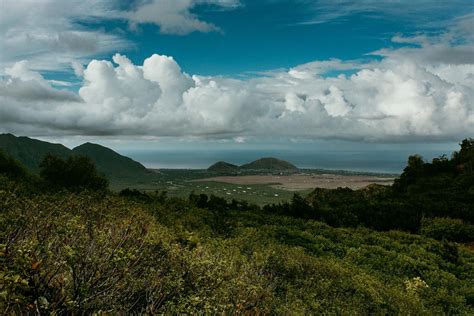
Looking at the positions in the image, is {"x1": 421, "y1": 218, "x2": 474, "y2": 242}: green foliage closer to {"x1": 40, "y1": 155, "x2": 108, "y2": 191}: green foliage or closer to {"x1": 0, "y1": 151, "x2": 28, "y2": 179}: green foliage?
{"x1": 40, "y1": 155, "x2": 108, "y2": 191}: green foliage

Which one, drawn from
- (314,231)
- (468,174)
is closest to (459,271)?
(314,231)

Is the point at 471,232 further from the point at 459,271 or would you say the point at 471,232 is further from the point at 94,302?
the point at 94,302

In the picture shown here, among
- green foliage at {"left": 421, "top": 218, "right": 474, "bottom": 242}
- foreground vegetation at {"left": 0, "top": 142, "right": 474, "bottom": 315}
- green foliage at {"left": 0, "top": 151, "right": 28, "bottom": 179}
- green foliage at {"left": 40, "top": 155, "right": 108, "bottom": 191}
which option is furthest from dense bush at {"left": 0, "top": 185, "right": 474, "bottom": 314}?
green foliage at {"left": 0, "top": 151, "right": 28, "bottom": 179}

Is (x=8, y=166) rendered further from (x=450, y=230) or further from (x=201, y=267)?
(x=450, y=230)

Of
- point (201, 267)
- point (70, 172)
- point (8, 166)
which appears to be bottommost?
point (201, 267)

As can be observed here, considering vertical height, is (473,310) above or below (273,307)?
below

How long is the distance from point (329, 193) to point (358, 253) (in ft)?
143

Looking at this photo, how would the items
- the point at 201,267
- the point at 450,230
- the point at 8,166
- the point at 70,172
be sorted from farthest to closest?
the point at 8,166 → the point at 70,172 → the point at 450,230 → the point at 201,267

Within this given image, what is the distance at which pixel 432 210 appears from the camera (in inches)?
1729

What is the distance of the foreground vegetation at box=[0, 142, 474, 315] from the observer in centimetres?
710

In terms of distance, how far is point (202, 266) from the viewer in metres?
11.1

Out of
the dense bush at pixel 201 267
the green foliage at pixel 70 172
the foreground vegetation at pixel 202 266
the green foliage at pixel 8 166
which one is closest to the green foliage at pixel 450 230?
the foreground vegetation at pixel 202 266

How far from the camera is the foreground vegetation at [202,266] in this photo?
23.3 feet

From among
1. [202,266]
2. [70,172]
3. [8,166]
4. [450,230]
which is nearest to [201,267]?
[202,266]
